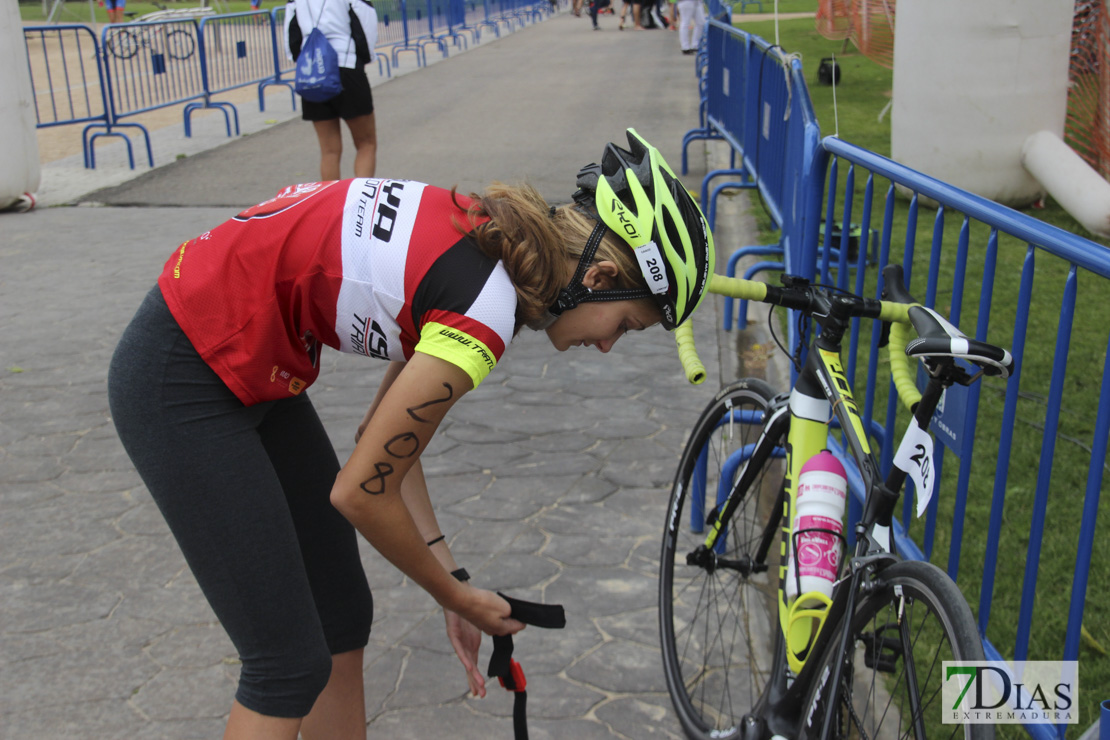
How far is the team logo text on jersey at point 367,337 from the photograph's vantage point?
1892 millimetres

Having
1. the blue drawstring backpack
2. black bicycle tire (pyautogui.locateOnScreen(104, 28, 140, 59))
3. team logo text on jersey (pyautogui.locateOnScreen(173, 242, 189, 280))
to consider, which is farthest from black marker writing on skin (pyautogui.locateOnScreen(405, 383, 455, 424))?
black bicycle tire (pyautogui.locateOnScreen(104, 28, 140, 59))

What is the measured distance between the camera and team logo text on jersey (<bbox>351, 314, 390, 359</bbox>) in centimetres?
189

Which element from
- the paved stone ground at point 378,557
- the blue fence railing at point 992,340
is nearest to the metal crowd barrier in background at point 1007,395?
the blue fence railing at point 992,340

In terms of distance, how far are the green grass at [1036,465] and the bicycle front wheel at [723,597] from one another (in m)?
0.73

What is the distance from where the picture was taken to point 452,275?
1.79 m

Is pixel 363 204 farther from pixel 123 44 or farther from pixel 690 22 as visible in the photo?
pixel 690 22

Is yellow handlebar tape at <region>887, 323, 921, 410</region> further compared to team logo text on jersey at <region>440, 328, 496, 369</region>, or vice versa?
yellow handlebar tape at <region>887, 323, 921, 410</region>

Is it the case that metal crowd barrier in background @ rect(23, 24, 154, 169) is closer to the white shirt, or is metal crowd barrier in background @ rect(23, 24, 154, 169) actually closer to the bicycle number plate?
the white shirt

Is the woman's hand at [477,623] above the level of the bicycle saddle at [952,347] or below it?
below

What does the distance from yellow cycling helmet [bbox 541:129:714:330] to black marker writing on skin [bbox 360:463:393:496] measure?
43 cm

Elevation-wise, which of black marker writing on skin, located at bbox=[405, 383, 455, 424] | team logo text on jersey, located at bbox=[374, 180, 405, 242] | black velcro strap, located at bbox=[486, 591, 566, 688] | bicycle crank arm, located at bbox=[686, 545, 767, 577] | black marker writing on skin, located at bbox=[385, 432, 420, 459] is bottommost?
bicycle crank arm, located at bbox=[686, 545, 767, 577]

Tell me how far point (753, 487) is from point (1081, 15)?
8.92 metres

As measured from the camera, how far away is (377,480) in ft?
5.66

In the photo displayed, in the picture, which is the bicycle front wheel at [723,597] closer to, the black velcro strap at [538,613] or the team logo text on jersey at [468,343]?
the black velcro strap at [538,613]
